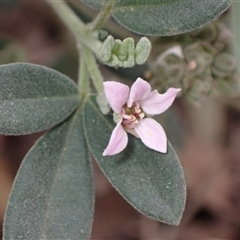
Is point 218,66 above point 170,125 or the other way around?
above

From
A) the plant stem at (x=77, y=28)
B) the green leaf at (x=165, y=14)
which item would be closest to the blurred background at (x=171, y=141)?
the plant stem at (x=77, y=28)

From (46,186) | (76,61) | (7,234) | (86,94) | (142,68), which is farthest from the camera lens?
(76,61)

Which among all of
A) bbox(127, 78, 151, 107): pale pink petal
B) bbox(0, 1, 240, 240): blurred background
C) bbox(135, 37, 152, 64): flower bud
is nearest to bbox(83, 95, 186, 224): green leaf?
bbox(127, 78, 151, 107): pale pink petal

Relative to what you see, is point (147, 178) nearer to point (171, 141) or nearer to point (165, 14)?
point (165, 14)

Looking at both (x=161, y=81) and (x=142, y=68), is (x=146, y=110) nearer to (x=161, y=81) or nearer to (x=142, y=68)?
(x=161, y=81)

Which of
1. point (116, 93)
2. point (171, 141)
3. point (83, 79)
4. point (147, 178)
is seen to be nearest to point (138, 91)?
point (116, 93)

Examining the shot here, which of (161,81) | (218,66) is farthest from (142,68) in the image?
(218,66)
